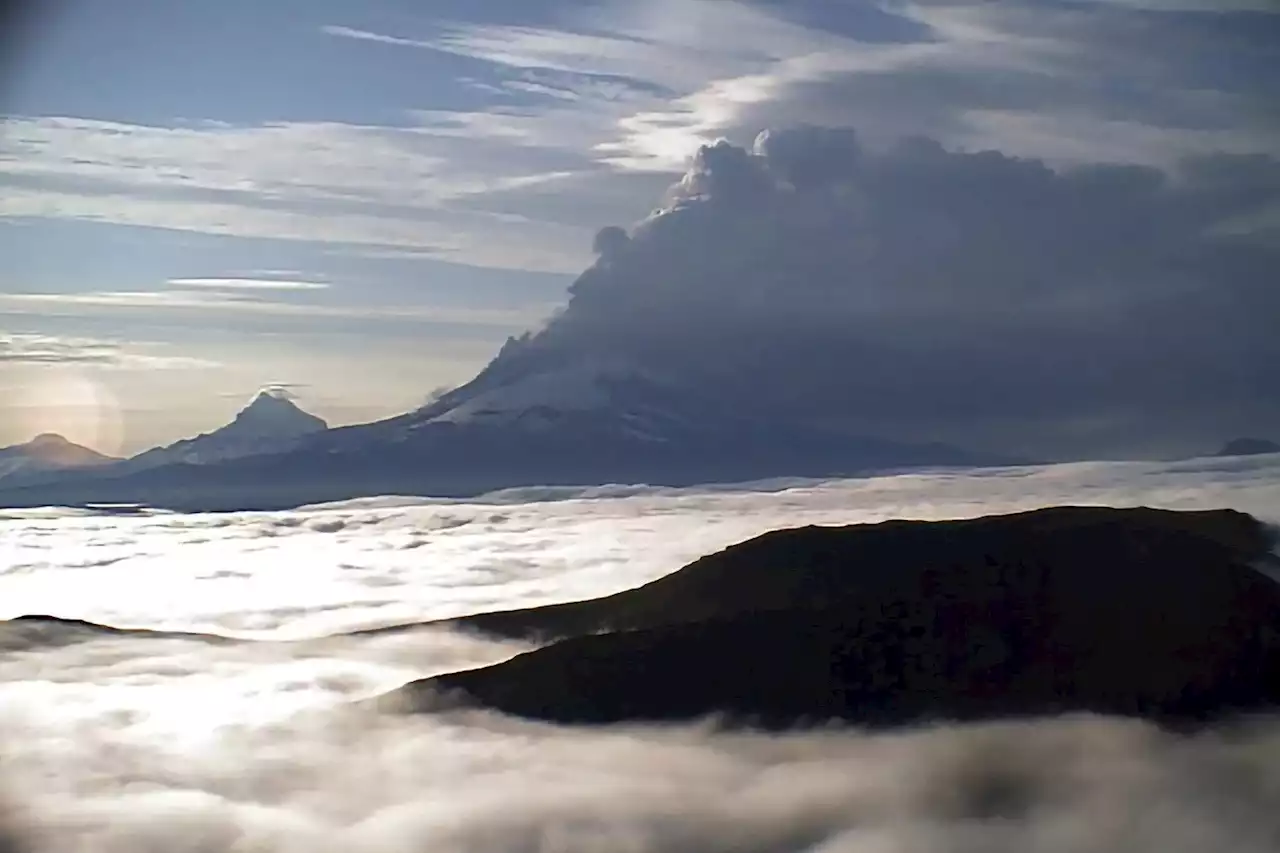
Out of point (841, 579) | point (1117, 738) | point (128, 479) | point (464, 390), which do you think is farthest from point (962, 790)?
point (128, 479)

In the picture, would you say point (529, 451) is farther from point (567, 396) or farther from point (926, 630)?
point (926, 630)

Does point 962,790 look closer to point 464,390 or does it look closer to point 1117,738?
point 1117,738

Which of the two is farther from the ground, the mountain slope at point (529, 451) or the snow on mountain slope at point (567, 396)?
the snow on mountain slope at point (567, 396)

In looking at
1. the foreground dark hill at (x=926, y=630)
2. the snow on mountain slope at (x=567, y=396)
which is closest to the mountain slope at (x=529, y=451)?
the snow on mountain slope at (x=567, y=396)

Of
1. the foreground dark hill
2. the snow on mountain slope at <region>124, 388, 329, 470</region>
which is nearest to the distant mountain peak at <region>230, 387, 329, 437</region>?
the snow on mountain slope at <region>124, 388, 329, 470</region>

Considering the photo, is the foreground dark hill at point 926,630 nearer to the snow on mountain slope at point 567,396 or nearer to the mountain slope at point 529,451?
the mountain slope at point 529,451

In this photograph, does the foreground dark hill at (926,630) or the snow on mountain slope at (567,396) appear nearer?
the foreground dark hill at (926,630)
